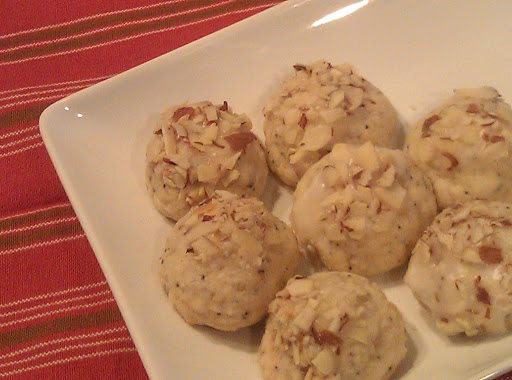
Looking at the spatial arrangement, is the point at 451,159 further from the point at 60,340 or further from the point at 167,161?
the point at 60,340

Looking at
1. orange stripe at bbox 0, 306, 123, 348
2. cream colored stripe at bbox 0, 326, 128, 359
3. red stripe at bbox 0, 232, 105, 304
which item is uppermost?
red stripe at bbox 0, 232, 105, 304

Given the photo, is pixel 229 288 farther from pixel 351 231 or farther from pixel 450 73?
pixel 450 73

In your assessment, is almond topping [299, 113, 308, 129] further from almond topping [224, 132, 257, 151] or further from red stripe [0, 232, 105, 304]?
red stripe [0, 232, 105, 304]

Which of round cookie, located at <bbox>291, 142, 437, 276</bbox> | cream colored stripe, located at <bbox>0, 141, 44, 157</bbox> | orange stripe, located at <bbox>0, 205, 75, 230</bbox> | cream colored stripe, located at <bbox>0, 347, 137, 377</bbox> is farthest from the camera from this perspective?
cream colored stripe, located at <bbox>0, 141, 44, 157</bbox>

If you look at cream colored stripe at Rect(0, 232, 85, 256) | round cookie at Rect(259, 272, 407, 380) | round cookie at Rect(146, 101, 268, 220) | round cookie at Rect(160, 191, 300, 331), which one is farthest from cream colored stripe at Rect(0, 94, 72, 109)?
round cookie at Rect(259, 272, 407, 380)

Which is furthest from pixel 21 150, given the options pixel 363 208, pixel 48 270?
pixel 363 208

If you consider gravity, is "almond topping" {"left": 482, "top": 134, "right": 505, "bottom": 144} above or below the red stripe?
above

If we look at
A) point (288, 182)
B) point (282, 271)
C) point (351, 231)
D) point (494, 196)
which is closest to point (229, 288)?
point (282, 271)

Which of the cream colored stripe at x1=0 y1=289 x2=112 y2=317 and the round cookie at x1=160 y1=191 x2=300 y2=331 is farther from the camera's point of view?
the cream colored stripe at x1=0 y1=289 x2=112 y2=317
